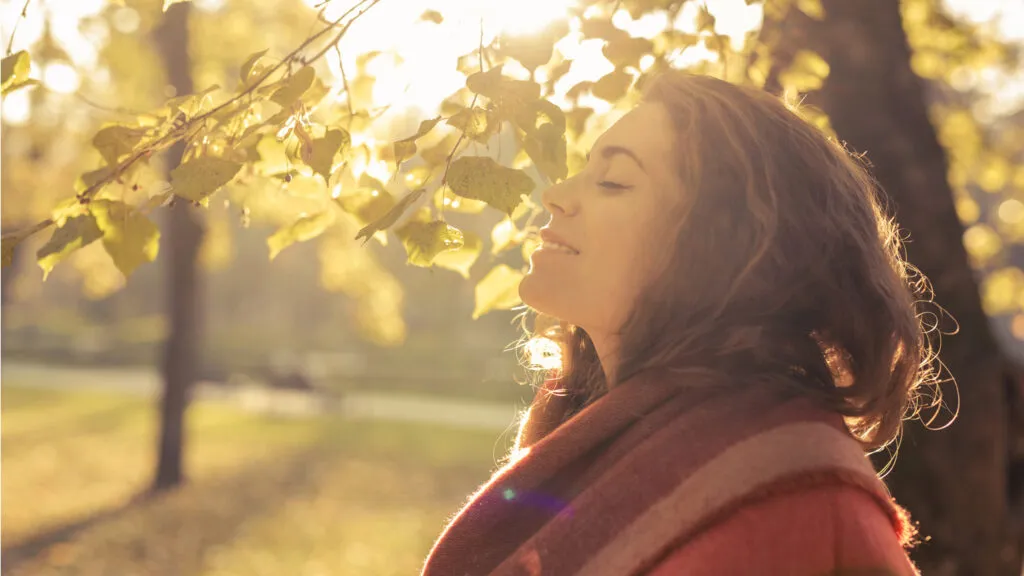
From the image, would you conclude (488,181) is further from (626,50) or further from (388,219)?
(626,50)

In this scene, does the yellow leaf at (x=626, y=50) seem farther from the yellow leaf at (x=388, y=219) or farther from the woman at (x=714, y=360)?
the yellow leaf at (x=388, y=219)

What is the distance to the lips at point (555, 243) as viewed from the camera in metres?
1.94

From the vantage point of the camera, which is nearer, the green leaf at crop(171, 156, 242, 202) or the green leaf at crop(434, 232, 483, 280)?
the green leaf at crop(171, 156, 242, 202)

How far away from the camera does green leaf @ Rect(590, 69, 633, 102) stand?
252cm

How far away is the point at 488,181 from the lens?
5.85 ft

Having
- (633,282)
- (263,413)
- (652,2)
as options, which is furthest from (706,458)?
(263,413)

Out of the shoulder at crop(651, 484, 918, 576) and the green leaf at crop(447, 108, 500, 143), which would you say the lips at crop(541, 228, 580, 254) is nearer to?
the green leaf at crop(447, 108, 500, 143)

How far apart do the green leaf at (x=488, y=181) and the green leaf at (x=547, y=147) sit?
98mm

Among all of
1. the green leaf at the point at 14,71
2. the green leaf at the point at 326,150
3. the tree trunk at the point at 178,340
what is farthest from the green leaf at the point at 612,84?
the tree trunk at the point at 178,340

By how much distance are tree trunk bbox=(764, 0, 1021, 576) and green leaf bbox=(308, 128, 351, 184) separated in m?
1.94

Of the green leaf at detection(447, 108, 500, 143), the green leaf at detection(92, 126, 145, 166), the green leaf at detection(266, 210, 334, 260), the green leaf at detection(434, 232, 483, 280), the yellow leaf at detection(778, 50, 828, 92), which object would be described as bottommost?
the green leaf at detection(434, 232, 483, 280)

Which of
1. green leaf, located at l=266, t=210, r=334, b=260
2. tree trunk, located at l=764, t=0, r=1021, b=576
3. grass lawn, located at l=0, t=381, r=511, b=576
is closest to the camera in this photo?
green leaf, located at l=266, t=210, r=334, b=260

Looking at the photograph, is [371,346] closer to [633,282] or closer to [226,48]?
[226,48]

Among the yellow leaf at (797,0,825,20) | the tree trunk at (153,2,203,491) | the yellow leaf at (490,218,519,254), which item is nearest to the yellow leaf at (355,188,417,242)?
the yellow leaf at (490,218,519,254)
